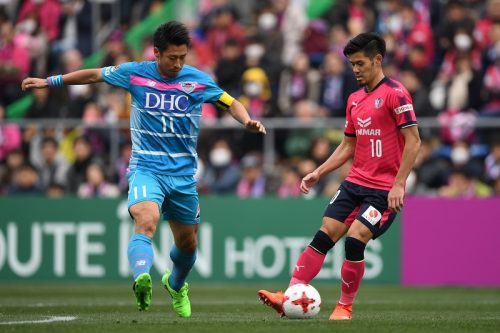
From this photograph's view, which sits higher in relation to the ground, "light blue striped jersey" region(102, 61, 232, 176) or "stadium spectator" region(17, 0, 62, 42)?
"stadium spectator" region(17, 0, 62, 42)

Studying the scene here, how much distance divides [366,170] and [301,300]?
1366 mm

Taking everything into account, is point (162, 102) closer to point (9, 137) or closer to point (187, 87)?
point (187, 87)

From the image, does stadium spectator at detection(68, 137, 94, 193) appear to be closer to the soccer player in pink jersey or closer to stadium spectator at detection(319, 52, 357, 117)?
stadium spectator at detection(319, 52, 357, 117)

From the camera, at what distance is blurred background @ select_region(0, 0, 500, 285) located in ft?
60.8

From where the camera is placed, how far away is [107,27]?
964 inches

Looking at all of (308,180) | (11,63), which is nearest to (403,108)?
(308,180)

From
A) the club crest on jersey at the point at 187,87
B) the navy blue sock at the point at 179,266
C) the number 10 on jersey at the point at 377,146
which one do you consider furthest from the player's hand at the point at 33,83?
the number 10 on jersey at the point at 377,146

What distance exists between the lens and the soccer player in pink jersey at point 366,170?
418 inches

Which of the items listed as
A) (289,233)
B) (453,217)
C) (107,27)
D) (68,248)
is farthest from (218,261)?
(107,27)

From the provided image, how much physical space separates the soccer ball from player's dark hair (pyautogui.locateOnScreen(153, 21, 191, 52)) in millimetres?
2409

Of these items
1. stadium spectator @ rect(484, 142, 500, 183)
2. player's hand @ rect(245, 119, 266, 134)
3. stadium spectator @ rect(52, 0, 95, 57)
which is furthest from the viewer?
stadium spectator @ rect(52, 0, 95, 57)

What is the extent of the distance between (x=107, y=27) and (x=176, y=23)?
14.2 m

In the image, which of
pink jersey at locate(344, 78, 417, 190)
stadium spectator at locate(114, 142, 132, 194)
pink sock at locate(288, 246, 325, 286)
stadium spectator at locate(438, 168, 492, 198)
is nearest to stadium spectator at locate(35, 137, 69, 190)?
stadium spectator at locate(114, 142, 132, 194)

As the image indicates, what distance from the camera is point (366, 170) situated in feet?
35.6
